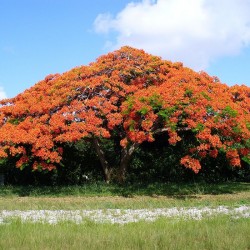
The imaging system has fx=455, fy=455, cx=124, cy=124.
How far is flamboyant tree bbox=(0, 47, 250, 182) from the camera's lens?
16453 mm

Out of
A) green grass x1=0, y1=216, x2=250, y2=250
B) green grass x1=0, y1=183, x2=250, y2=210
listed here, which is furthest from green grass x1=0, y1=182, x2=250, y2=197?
green grass x1=0, y1=216, x2=250, y2=250

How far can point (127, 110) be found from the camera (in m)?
17.0

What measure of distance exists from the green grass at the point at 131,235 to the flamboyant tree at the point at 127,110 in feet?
25.9

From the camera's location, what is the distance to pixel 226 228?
26.2ft

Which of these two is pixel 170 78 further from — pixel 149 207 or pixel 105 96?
pixel 149 207

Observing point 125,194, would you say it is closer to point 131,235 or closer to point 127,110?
point 127,110

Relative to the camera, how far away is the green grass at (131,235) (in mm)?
6664

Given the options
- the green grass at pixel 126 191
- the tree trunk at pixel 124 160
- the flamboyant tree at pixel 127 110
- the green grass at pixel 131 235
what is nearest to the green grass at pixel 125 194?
the green grass at pixel 126 191

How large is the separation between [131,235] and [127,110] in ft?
32.5

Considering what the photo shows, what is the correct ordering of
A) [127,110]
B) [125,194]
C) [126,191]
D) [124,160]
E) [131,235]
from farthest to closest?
[124,160] < [126,191] < [125,194] < [127,110] < [131,235]

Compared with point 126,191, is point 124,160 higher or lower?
higher

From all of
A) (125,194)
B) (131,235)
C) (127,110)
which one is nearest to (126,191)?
(125,194)

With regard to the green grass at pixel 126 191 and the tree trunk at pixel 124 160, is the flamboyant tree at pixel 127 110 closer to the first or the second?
the tree trunk at pixel 124 160

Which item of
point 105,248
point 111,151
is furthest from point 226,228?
point 111,151
